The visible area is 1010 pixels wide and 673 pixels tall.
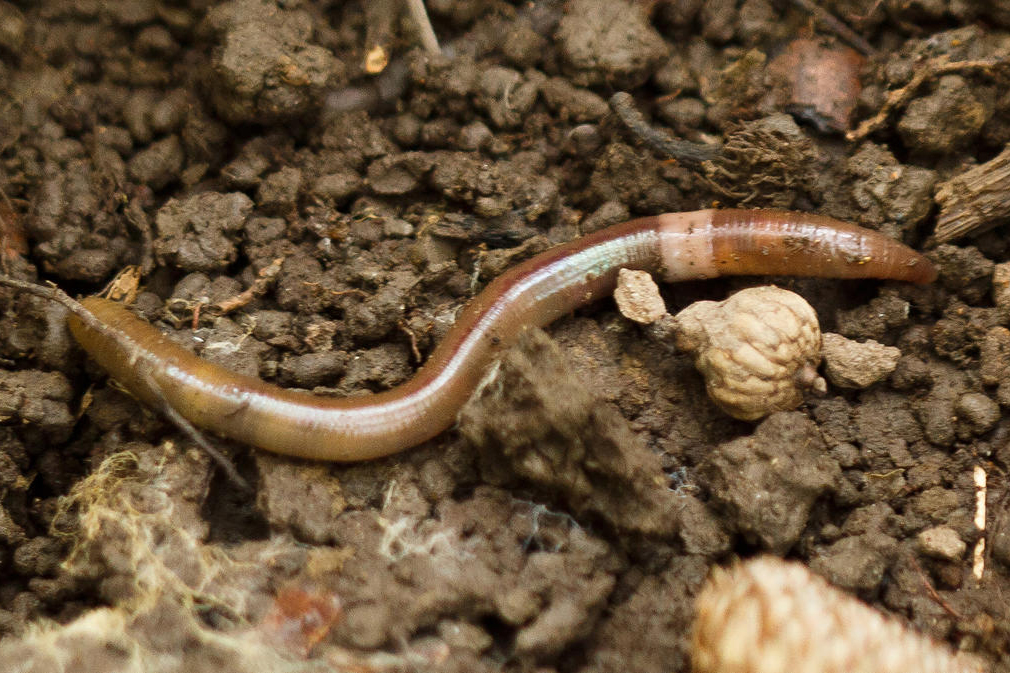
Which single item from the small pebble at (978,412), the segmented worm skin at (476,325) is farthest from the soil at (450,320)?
the segmented worm skin at (476,325)

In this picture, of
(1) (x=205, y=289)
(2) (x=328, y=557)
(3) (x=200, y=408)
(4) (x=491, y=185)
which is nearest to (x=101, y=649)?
(2) (x=328, y=557)

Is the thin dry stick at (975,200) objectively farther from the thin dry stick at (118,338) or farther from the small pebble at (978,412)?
the thin dry stick at (118,338)

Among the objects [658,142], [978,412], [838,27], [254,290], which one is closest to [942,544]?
[978,412]

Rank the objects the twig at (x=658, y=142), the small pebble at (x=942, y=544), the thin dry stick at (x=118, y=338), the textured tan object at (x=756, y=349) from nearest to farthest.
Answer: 1. the small pebble at (x=942, y=544)
2. the textured tan object at (x=756, y=349)
3. the thin dry stick at (x=118, y=338)
4. the twig at (x=658, y=142)

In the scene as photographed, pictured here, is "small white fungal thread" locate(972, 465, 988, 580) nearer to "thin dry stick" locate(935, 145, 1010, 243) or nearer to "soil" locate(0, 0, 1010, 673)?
"soil" locate(0, 0, 1010, 673)

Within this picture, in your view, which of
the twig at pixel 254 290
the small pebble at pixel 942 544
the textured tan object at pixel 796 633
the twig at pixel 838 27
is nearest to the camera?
the textured tan object at pixel 796 633

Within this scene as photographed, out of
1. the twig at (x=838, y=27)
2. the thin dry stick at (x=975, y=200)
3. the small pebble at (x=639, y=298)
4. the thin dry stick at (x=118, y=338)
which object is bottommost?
the thin dry stick at (x=118, y=338)

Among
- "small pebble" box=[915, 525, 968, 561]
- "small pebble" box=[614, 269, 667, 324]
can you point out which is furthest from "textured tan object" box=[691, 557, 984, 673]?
"small pebble" box=[614, 269, 667, 324]
